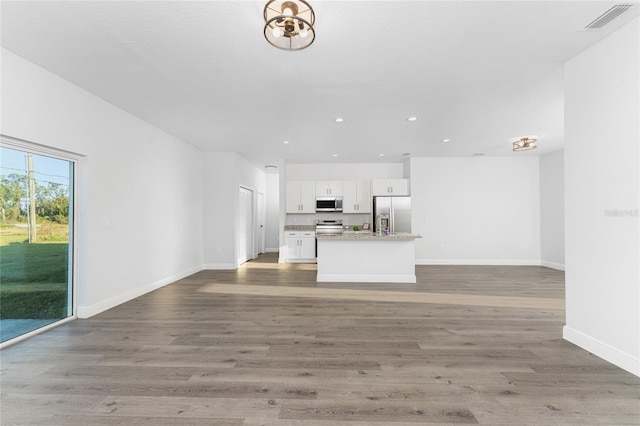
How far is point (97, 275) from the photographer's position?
3738mm

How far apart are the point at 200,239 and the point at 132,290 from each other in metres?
2.34

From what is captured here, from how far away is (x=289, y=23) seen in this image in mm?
2113

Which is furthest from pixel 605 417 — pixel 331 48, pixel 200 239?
pixel 200 239

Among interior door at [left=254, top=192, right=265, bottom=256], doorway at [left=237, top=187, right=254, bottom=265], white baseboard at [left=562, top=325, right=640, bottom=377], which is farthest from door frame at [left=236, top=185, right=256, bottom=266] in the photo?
white baseboard at [left=562, top=325, right=640, bottom=377]

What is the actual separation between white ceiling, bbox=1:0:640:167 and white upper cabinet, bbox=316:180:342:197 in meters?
3.06

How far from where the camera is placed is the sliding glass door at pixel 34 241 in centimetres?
285

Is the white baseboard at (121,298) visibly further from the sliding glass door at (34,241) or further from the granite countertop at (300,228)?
the granite countertop at (300,228)

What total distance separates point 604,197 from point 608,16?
1.41 metres

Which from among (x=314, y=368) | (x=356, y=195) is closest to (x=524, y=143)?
(x=356, y=195)

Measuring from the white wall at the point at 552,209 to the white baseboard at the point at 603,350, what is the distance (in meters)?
4.83

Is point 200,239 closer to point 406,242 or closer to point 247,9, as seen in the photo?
point 406,242

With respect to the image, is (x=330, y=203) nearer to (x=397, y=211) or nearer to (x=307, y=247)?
(x=307, y=247)

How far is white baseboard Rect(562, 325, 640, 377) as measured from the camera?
2267 mm

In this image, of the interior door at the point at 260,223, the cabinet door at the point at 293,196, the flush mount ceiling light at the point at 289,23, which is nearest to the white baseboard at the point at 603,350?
the flush mount ceiling light at the point at 289,23
